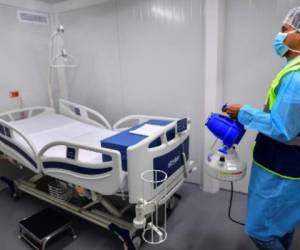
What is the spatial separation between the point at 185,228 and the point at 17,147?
169 centimetres

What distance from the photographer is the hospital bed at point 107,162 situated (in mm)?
1610

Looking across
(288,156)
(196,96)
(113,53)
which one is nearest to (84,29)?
(113,53)

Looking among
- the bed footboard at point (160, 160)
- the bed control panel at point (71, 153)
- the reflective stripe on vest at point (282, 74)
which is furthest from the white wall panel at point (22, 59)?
the reflective stripe on vest at point (282, 74)

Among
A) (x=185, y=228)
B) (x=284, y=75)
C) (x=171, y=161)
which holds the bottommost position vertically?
(x=185, y=228)

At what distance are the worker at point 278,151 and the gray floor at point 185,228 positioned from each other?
703 millimetres

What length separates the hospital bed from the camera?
1.61 m

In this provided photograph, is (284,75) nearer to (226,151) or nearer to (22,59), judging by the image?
(226,151)

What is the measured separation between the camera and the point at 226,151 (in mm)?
1525

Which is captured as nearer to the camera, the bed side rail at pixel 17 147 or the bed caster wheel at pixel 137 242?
the bed caster wheel at pixel 137 242

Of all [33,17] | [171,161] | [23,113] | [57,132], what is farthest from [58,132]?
[33,17]

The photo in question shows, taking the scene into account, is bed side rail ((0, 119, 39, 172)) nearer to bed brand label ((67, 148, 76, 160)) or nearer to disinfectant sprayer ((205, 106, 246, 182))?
bed brand label ((67, 148, 76, 160))

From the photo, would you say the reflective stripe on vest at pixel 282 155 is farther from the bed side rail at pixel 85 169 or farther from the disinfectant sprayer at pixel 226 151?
the bed side rail at pixel 85 169

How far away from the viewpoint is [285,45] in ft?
4.09

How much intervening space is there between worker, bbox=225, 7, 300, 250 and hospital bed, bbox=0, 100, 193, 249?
0.64 meters
